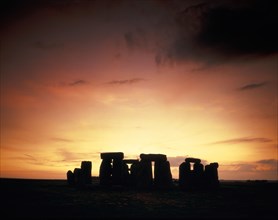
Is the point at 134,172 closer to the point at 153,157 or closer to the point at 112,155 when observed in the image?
the point at 112,155

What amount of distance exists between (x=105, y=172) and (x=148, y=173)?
3.23m

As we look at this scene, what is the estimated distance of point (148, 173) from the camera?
21219 millimetres

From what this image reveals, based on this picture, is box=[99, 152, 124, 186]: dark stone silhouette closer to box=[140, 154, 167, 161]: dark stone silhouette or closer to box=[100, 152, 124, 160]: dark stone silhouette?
box=[100, 152, 124, 160]: dark stone silhouette

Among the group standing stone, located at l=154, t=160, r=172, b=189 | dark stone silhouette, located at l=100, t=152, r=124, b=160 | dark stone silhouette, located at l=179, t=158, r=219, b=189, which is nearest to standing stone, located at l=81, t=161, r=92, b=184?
dark stone silhouette, located at l=100, t=152, r=124, b=160

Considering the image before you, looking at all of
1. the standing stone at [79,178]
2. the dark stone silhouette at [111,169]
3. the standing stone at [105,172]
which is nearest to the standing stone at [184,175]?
the dark stone silhouette at [111,169]

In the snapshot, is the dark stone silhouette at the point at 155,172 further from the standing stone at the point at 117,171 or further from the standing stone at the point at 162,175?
the standing stone at the point at 117,171

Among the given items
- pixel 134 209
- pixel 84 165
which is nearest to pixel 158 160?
pixel 84 165

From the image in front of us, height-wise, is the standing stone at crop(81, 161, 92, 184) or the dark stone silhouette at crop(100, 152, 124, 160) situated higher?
the dark stone silhouette at crop(100, 152, 124, 160)

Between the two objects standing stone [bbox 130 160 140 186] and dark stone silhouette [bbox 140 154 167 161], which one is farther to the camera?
standing stone [bbox 130 160 140 186]

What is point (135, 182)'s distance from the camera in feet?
72.3

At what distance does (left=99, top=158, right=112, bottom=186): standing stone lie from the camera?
72.9 feet

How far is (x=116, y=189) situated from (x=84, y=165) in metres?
4.57

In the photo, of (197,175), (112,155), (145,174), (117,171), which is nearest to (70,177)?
(117,171)

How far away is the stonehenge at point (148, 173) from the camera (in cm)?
2120
